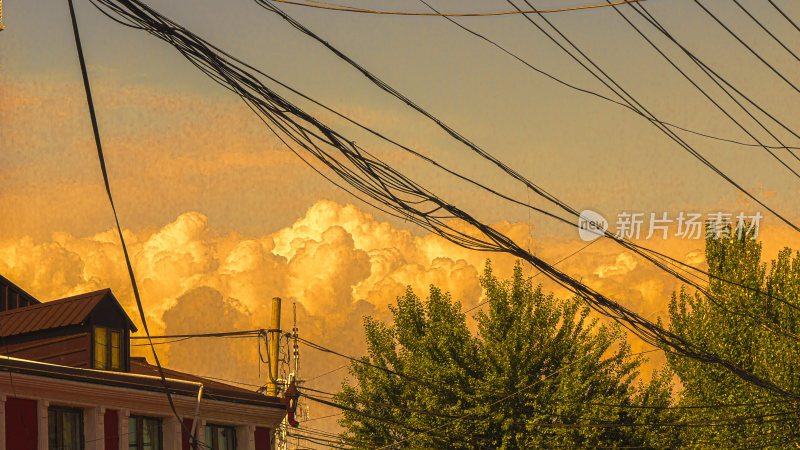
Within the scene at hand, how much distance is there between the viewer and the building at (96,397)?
20672 mm

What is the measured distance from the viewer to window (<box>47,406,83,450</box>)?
21.4m

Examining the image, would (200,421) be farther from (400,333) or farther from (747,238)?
(747,238)

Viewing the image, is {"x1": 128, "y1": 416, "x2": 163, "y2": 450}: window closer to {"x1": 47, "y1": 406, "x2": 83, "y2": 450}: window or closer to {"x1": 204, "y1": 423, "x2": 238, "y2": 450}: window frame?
{"x1": 47, "y1": 406, "x2": 83, "y2": 450}: window

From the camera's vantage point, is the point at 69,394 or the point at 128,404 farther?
the point at 128,404

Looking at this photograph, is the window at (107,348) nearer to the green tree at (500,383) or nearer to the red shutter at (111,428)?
the red shutter at (111,428)

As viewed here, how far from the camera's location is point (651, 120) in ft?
40.4

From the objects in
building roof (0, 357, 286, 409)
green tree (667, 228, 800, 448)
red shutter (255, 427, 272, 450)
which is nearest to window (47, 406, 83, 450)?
building roof (0, 357, 286, 409)

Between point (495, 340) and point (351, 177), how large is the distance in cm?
2819

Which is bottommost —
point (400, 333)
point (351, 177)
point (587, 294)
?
point (587, 294)

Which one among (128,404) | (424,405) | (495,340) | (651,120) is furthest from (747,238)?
(651,120)

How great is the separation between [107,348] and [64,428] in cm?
298

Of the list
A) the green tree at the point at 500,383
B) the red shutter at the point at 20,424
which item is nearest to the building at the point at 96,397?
the red shutter at the point at 20,424

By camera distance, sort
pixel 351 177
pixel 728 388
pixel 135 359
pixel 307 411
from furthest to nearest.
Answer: pixel 307 411 → pixel 728 388 → pixel 135 359 → pixel 351 177

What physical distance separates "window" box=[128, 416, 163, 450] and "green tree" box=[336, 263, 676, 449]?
1173cm
